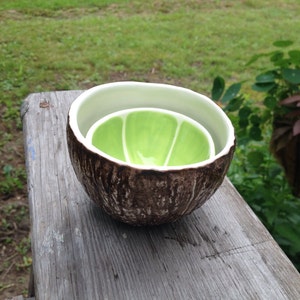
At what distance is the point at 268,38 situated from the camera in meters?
3.61

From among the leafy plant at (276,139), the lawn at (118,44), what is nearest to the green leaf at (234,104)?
the leafy plant at (276,139)

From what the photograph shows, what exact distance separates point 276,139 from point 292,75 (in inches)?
9.0

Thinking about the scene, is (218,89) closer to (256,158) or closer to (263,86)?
(263,86)

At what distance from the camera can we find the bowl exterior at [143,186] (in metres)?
0.73

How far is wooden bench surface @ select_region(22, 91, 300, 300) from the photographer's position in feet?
2.54

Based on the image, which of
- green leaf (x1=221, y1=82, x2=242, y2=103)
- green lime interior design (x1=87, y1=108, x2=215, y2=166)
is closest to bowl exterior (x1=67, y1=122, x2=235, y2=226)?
green lime interior design (x1=87, y1=108, x2=215, y2=166)

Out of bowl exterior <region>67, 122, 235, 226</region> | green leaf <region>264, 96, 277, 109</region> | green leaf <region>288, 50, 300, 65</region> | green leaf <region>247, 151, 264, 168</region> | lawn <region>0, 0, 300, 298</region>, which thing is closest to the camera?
bowl exterior <region>67, 122, 235, 226</region>

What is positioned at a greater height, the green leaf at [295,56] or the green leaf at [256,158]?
the green leaf at [295,56]

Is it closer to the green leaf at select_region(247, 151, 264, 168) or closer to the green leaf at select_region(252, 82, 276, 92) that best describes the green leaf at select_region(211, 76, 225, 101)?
the green leaf at select_region(252, 82, 276, 92)

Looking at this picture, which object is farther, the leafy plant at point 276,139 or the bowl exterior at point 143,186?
the leafy plant at point 276,139

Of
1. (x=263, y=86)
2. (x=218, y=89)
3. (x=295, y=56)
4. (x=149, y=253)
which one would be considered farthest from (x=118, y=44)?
(x=149, y=253)

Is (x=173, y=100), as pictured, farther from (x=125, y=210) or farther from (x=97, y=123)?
(x=125, y=210)

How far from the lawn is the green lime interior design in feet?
3.84

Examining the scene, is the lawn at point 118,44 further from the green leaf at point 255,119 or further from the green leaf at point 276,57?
the green leaf at point 276,57
